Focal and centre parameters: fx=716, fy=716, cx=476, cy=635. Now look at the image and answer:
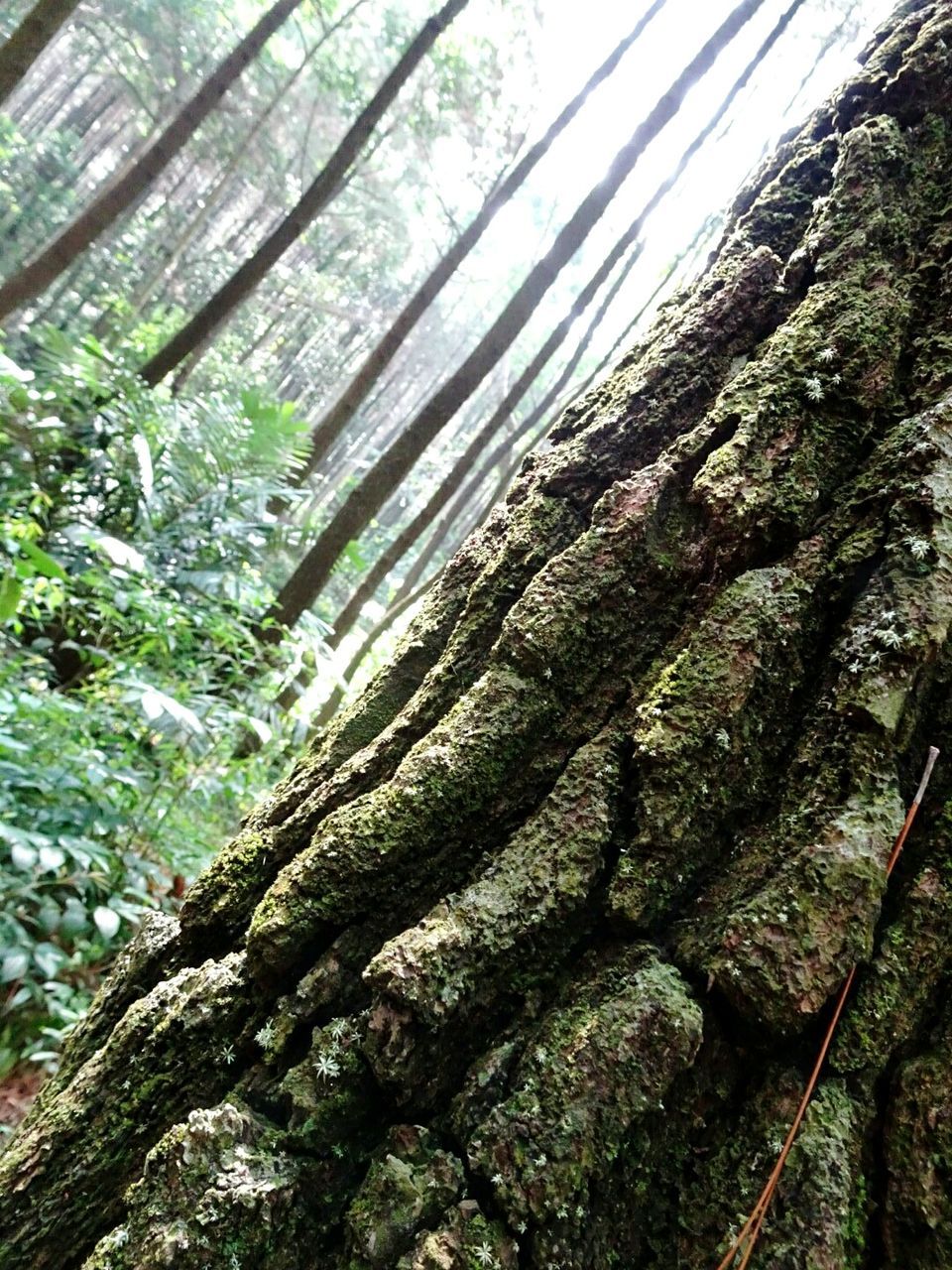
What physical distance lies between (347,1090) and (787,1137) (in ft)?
2.33

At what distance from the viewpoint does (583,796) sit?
1360 mm

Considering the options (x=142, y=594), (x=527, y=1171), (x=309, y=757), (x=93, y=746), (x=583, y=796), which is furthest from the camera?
(x=142, y=594)

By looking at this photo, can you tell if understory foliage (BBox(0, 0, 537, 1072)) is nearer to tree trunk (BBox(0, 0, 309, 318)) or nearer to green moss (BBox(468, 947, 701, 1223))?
tree trunk (BBox(0, 0, 309, 318))

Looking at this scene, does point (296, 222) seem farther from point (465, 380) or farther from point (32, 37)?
point (465, 380)

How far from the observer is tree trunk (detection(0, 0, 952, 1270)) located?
111 cm

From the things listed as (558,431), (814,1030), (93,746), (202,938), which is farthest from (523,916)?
(93,746)

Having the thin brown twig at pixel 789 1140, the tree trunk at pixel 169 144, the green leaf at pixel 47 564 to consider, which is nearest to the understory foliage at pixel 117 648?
the green leaf at pixel 47 564

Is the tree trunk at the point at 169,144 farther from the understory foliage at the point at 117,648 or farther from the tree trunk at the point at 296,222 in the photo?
the tree trunk at the point at 296,222

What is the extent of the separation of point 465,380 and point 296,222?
2709mm

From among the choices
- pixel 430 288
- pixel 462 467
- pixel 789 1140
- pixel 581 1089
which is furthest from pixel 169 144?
pixel 789 1140

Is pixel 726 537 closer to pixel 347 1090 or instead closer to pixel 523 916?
pixel 523 916

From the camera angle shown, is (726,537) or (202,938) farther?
(202,938)

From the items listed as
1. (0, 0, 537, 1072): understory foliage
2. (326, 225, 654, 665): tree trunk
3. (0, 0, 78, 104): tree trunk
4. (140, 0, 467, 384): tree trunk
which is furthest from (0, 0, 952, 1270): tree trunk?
(326, 225, 654, 665): tree trunk

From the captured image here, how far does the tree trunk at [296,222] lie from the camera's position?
702 cm
